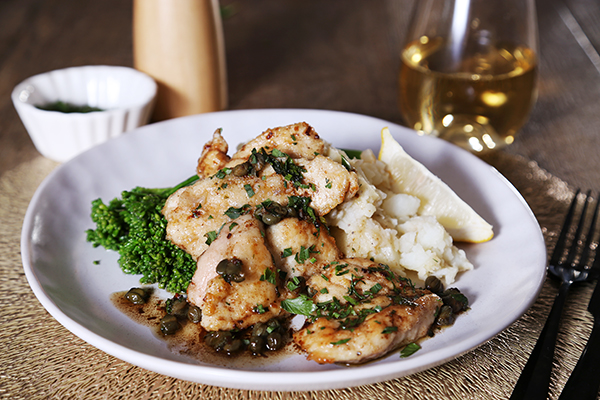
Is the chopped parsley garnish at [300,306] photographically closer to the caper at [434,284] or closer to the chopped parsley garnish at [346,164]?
the caper at [434,284]

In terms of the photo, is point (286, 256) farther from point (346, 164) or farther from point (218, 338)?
point (346, 164)

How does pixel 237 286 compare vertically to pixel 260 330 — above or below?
above

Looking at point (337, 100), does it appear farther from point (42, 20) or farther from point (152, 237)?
point (42, 20)

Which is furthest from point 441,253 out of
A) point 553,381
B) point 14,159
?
point 14,159

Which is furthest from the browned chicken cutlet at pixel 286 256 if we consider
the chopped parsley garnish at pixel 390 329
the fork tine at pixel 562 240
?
the fork tine at pixel 562 240

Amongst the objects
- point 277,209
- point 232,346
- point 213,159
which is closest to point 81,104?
point 213,159

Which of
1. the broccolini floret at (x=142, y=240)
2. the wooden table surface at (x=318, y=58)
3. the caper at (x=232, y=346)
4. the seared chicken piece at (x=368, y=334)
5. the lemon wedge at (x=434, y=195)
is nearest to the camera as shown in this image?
the seared chicken piece at (x=368, y=334)
